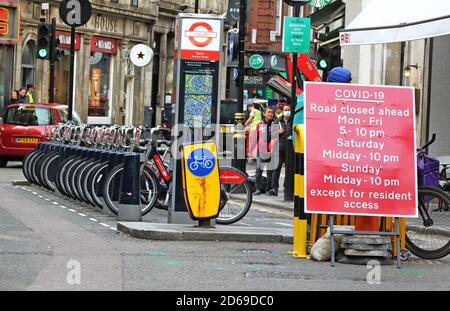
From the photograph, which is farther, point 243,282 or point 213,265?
point 213,265

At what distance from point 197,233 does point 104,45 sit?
116 feet

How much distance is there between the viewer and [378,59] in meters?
26.8

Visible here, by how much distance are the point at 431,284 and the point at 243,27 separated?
13650 millimetres

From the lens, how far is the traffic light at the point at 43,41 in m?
29.0

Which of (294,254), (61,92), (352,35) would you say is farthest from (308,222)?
(61,92)

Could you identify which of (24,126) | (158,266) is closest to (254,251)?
(158,266)

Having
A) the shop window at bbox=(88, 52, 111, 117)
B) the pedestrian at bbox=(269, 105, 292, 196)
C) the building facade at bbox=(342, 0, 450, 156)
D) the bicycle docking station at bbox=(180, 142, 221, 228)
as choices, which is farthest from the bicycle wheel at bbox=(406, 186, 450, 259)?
the shop window at bbox=(88, 52, 111, 117)

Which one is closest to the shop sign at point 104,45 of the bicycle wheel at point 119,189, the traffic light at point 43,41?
the traffic light at point 43,41

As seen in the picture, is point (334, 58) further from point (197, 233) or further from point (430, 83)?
point (197, 233)

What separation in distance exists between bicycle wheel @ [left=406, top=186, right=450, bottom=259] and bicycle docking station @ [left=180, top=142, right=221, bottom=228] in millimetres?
2338

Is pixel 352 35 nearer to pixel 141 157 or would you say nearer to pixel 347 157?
pixel 141 157

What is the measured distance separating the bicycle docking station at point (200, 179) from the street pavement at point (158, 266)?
1.94 feet

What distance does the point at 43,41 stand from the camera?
29203mm

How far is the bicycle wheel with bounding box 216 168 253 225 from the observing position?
15.2 meters
